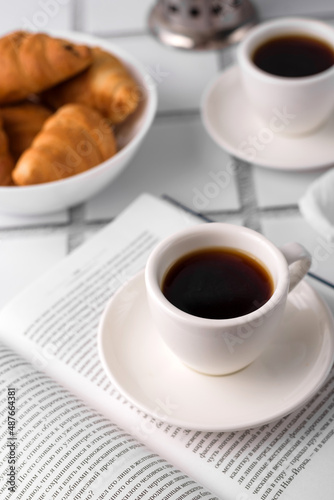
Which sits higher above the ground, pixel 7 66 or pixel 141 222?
pixel 7 66

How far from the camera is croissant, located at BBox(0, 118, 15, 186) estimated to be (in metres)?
0.72

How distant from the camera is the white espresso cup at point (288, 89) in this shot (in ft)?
2.44

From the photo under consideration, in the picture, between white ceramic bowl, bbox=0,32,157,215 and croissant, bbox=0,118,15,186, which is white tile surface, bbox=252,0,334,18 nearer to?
white ceramic bowl, bbox=0,32,157,215

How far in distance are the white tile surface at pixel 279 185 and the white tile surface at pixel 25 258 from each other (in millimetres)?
232

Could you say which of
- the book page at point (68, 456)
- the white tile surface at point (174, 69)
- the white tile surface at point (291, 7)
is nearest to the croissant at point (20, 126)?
the white tile surface at point (174, 69)

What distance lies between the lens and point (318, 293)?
23.8 inches

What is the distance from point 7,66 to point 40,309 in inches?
11.5

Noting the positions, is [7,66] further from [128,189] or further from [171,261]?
[171,261]

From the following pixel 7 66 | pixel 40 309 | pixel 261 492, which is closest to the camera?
pixel 261 492

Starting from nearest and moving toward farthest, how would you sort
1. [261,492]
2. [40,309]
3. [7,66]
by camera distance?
[261,492] < [40,309] < [7,66]

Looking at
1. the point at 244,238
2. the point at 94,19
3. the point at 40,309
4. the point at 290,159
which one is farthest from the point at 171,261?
the point at 94,19

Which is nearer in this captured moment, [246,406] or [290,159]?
[246,406]

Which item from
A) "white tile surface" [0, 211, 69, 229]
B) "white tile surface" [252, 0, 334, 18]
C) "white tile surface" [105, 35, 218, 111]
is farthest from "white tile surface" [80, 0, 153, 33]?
"white tile surface" [0, 211, 69, 229]

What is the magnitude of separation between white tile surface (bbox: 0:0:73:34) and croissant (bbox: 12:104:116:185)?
1.07 feet
